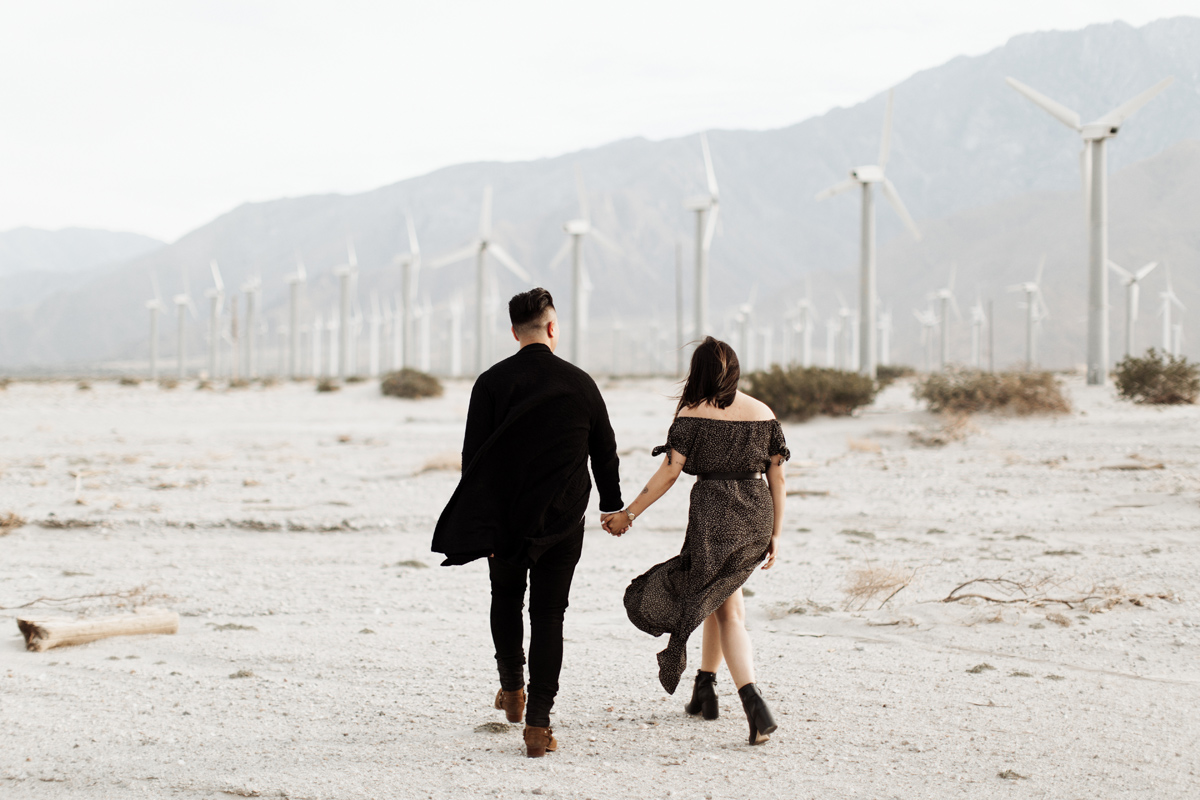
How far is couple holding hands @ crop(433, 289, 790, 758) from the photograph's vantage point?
14.4 feet

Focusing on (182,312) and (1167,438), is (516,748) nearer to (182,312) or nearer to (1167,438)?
(1167,438)

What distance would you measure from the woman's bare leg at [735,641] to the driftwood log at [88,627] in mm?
3968

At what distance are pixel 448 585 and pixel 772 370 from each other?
1597 cm

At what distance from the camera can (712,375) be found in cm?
453

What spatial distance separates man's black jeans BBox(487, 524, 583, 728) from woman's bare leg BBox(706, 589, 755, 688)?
762 millimetres

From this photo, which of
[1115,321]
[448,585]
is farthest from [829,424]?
[1115,321]

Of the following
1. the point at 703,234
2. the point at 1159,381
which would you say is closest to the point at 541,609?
the point at 1159,381

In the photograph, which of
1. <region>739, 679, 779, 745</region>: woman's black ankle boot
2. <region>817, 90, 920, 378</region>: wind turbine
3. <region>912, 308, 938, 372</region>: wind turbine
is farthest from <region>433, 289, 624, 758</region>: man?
<region>912, 308, 938, 372</region>: wind turbine

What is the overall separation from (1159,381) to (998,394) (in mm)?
3657

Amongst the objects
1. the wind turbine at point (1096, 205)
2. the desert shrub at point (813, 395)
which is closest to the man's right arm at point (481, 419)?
the desert shrub at point (813, 395)

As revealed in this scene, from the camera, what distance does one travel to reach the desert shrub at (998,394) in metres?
20.8

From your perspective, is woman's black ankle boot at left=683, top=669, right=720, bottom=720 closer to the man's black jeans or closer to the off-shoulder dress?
the off-shoulder dress

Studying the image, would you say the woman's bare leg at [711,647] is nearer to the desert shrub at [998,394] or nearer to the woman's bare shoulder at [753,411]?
the woman's bare shoulder at [753,411]

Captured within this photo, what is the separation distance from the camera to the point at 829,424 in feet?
72.2
